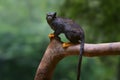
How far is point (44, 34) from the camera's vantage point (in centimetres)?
522

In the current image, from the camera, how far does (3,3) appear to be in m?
6.07

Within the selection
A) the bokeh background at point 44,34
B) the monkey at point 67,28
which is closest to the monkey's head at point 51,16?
the monkey at point 67,28

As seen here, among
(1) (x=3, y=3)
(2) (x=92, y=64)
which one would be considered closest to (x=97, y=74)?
(2) (x=92, y=64)

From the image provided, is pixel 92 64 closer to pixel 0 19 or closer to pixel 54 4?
pixel 54 4

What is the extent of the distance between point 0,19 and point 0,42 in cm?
109

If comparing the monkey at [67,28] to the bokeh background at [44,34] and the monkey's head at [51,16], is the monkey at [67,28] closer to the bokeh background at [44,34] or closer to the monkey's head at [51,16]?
the monkey's head at [51,16]

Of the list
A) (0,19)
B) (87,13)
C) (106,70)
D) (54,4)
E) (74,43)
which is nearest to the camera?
(74,43)

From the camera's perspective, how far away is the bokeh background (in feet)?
11.8

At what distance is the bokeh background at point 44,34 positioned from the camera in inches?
141

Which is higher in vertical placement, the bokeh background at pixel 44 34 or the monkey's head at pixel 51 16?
the monkey's head at pixel 51 16

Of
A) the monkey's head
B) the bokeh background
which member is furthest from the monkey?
the bokeh background

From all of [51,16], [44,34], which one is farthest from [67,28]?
[44,34]

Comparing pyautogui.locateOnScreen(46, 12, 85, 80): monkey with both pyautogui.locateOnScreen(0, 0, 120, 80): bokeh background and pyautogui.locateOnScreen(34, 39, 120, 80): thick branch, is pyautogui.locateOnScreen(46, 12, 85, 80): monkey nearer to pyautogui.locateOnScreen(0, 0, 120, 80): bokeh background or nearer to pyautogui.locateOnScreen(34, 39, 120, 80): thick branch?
pyautogui.locateOnScreen(34, 39, 120, 80): thick branch

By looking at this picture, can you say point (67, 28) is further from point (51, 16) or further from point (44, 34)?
point (44, 34)
